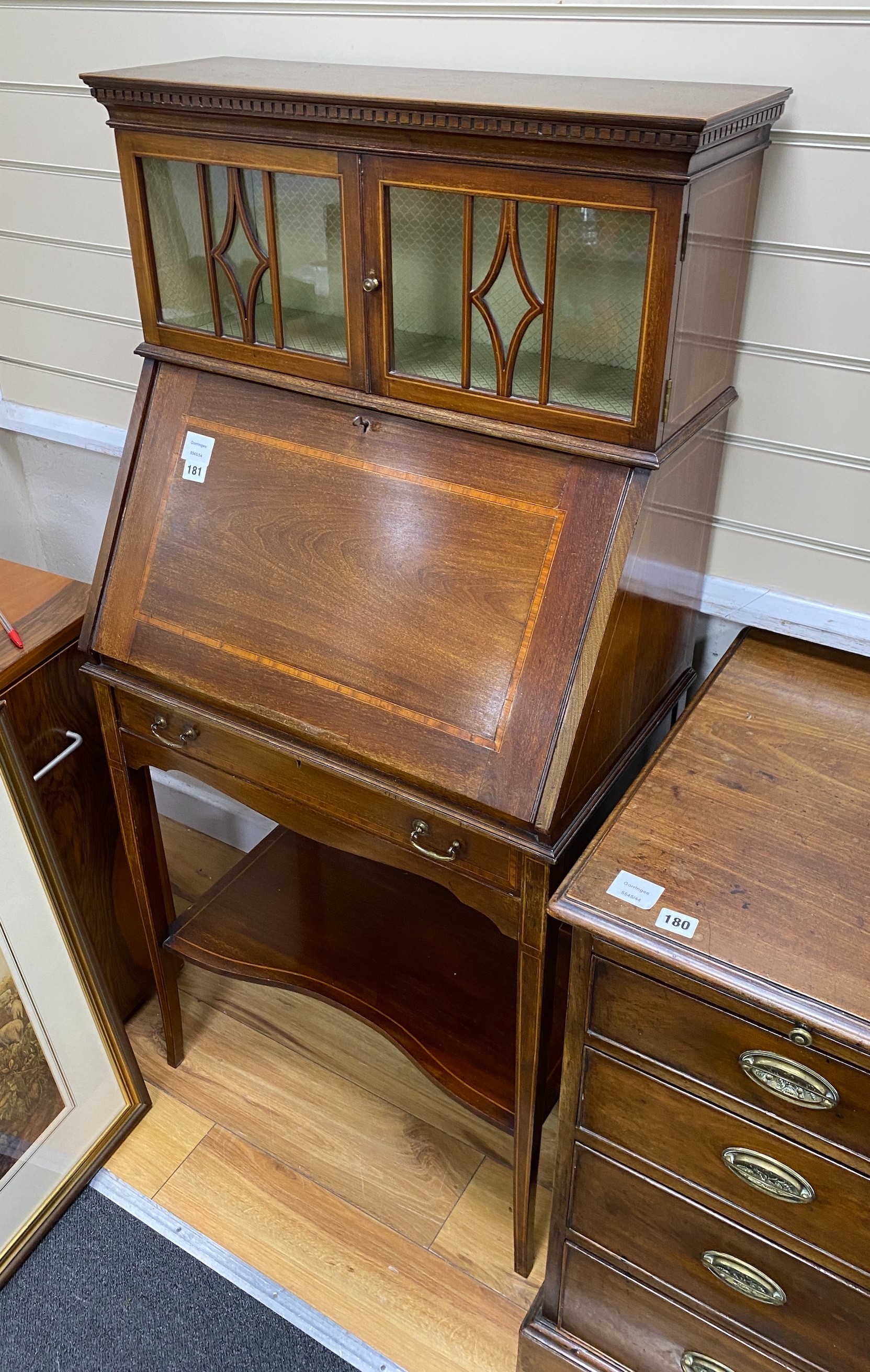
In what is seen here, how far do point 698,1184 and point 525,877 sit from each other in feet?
1.21

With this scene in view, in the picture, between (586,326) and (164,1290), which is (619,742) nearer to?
(586,326)

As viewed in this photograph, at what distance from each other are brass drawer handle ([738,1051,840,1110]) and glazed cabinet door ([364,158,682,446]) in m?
0.63

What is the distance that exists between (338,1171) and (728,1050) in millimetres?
934

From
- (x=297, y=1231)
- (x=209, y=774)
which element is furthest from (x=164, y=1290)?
(x=209, y=774)

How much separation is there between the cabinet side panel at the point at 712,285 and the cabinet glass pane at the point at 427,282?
250 millimetres

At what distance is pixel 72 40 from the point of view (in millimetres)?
1703

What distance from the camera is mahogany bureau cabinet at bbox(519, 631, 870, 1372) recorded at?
A: 1.00 meters

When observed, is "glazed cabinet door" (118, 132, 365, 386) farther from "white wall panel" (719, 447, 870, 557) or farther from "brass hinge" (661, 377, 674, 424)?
"white wall panel" (719, 447, 870, 557)

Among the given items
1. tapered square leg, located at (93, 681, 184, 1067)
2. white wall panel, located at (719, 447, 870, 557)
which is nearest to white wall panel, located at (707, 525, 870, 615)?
white wall panel, located at (719, 447, 870, 557)

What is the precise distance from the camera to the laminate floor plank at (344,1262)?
4.98 feet

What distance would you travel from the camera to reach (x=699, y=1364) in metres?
1.27

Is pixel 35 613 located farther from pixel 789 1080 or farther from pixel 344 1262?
pixel 789 1080

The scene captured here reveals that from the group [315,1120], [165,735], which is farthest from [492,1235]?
[165,735]

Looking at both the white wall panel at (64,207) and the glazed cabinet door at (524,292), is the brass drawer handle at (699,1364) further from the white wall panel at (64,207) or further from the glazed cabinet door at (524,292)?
the white wall panel at (64,207)
